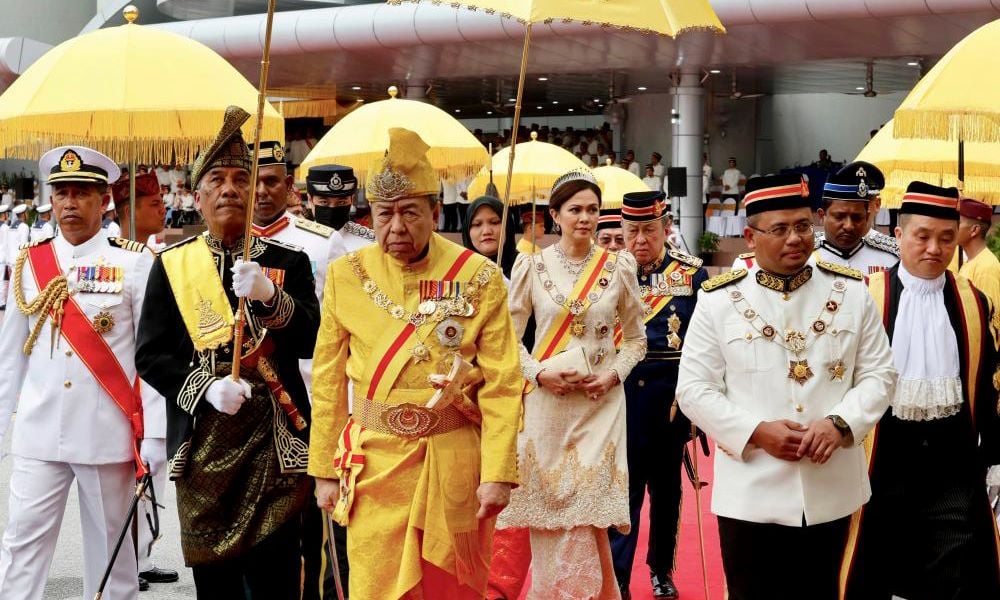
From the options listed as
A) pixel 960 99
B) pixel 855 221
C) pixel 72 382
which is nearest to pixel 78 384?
pixel 72 382

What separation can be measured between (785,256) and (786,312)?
19cm

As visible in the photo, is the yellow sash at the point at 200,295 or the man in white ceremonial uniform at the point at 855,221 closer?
the yellow sash at the point at 200,295

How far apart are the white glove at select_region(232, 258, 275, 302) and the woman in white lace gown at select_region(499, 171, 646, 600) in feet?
6.87

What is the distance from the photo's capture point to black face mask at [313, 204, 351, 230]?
24.9 ft

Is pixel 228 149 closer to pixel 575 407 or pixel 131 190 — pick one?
pixel 131 190

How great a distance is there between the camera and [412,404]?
4680 millimetres

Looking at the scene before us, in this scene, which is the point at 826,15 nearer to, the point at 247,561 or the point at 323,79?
the point at 323,79

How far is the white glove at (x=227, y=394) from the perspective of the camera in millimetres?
4781

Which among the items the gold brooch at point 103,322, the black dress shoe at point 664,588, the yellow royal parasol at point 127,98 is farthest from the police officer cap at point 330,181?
the black dress shoe at point 664,588

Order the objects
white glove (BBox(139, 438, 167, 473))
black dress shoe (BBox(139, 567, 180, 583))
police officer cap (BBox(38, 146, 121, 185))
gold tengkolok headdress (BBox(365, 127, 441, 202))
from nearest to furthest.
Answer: gold tengkolok headdress (BBox(365, 127, 441, 202)) → white glove (BBox(139, 438, 167, 473)) → police officer cap (BBox(38, 146, 121, 185)) → black dress shoe (BBox(139, 567, 180, 583))

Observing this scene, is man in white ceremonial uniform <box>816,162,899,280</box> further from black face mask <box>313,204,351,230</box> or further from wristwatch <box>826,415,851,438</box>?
black face mask <box>313,204,351,230</box>

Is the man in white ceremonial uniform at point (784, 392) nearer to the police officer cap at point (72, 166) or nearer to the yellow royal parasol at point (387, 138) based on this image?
the police officer cap at point (72, 166)

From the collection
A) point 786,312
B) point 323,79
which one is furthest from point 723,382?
point 323,79

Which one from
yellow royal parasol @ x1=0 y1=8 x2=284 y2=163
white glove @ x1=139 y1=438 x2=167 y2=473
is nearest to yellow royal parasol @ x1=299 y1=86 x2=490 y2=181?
yellow royal parasol @ x1=0 y1=8 x2=284 y2=163
